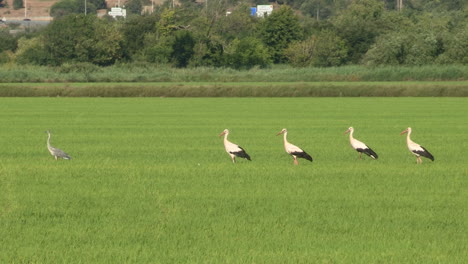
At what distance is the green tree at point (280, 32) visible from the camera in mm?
112750

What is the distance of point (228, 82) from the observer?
83.8m

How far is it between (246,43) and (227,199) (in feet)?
292

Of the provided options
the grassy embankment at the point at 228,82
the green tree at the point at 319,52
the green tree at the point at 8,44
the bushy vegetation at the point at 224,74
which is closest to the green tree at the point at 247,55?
the green tree at the point at 319,52

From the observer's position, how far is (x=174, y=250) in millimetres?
11836

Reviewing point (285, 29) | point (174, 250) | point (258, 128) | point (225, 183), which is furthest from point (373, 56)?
point (174, 250)

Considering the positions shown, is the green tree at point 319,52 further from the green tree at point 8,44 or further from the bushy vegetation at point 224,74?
the green tree at point 8,44

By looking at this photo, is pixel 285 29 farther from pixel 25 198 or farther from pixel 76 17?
pixel 25 198

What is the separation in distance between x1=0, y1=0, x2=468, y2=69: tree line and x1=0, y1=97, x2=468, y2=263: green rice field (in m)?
64.4

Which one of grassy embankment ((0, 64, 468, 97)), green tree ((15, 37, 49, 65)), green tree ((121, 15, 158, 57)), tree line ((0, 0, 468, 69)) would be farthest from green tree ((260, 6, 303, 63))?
green tree ((15, 37, 49, 65))

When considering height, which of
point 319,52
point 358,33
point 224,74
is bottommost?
point 224,74

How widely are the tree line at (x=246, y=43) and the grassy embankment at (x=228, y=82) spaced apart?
6754 millimetres

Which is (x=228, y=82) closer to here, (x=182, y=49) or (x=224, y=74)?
(x=224, y=74)

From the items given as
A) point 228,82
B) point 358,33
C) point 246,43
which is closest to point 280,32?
point 358,33

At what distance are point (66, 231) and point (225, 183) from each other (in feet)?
18.4
